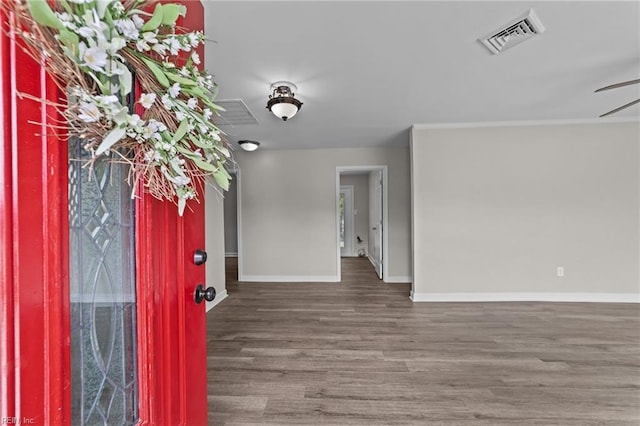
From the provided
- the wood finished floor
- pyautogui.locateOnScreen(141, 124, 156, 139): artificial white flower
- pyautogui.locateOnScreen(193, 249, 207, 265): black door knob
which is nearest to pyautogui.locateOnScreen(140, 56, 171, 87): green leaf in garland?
pyautogui.locateOnScreen(141, 124, 156, 139): artificial white flower

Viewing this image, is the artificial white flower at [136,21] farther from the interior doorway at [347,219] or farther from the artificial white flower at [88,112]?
the interior doorway at [347,219]

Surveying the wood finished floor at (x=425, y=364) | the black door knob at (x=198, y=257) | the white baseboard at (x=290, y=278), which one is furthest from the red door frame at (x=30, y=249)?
the white baseboard at (x=290, y=278)

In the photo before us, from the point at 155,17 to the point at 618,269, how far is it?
16.6 ft

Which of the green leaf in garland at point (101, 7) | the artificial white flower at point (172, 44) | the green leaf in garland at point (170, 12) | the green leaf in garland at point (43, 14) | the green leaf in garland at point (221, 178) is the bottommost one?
the green leaf in garland at point (221, 178)

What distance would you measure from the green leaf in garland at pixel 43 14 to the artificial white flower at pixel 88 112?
120 mm

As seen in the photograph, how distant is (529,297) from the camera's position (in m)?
3.35

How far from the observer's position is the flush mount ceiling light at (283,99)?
2225mm

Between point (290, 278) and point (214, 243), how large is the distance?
1.58 metres

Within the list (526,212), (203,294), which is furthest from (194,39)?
(526,212)

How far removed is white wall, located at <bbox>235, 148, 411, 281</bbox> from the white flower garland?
3831 millimetres

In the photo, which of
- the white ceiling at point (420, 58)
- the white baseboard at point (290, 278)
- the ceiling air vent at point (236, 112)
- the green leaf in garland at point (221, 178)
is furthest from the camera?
the white baseboard at point (290, 278)

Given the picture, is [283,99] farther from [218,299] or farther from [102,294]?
[218,299]

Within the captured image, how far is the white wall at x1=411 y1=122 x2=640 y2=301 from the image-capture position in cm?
329

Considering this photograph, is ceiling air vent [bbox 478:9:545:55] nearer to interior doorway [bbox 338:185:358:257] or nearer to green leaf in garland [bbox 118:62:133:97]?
green leaf in garland [bbox 118:62:133:97]
